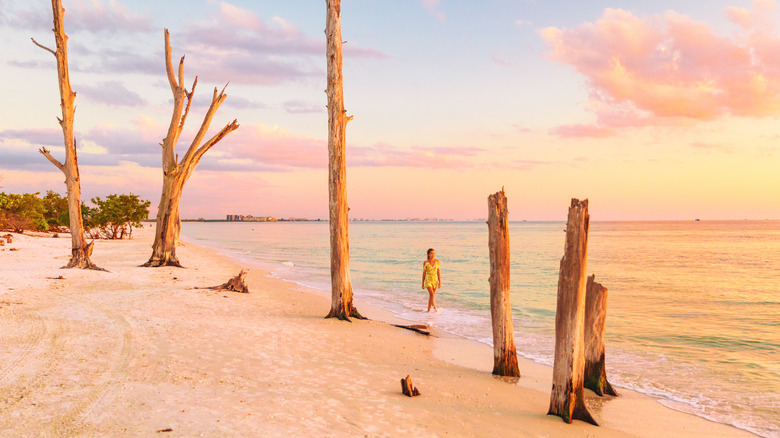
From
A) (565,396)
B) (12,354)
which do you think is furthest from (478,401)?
(12,354)

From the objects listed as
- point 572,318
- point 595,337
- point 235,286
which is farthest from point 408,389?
point 235,286

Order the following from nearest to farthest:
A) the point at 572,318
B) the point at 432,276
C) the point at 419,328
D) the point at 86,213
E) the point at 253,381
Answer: the point at 572,318
the point at 253,381
the point at 419,328
the point at 432,276
the point at 86,213

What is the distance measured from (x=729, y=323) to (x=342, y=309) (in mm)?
10799

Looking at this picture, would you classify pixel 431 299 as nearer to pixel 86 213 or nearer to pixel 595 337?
pixel 595 337

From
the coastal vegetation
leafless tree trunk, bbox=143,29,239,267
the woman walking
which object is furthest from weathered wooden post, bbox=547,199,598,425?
the coastal vegetation

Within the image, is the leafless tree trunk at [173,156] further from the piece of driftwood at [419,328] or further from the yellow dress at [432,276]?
the piece of driftwood at [419,328]

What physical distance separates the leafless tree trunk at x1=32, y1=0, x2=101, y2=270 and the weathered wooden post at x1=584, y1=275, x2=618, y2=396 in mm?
16829

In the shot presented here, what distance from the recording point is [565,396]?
547cm

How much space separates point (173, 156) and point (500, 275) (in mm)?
15988

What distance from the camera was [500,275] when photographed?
23.0 ft

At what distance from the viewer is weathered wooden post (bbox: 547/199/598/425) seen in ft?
17.7

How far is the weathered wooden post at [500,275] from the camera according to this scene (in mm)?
7012

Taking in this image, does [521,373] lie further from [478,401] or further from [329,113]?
[329,113]

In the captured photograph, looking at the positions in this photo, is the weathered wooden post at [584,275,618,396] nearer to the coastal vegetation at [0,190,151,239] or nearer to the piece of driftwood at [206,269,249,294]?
the piece of driftwood at [206,269,249,294]
